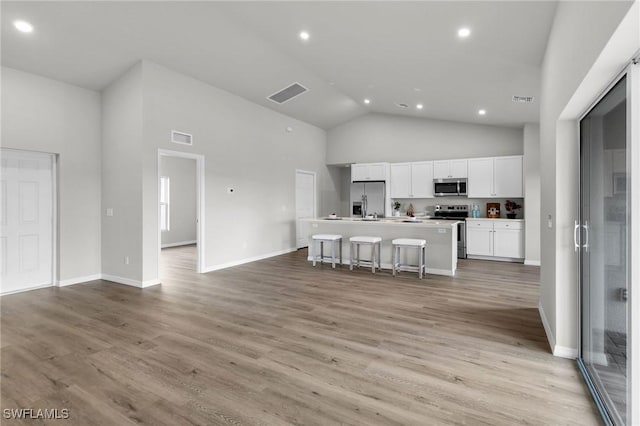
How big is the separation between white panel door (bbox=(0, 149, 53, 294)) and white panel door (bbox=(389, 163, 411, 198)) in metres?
6.93

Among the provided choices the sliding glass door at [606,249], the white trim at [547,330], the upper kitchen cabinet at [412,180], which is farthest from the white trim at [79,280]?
the upper kitchen cabinet at [412,180]

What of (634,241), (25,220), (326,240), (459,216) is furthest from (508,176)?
(25,220)

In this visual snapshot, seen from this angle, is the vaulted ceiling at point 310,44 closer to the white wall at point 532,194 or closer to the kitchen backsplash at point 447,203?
the white wall at point 532,194

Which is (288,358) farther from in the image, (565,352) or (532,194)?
(532,194)

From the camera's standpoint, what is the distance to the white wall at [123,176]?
4883 mm

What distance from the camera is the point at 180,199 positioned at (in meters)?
9.84

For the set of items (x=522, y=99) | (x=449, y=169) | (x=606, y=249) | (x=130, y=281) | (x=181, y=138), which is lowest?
(x=130, y=281)

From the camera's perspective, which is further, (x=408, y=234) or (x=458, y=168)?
(x=458, y=168)

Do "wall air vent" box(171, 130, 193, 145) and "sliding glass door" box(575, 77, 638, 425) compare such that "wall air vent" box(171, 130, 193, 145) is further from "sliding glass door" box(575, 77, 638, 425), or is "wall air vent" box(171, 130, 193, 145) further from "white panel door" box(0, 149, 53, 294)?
"sliding glass door" box(575, 77, 638, 425)

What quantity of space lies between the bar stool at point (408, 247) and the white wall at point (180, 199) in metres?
6.77

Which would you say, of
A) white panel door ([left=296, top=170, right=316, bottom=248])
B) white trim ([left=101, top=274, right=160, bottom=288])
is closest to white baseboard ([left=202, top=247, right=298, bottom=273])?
white panel door ([left=296, top=170, right=316, bottom=248])

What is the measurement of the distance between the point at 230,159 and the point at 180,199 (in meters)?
4.35

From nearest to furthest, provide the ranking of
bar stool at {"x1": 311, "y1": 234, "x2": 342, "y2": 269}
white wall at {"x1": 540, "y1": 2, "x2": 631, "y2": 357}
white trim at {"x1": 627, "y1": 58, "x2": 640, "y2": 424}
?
white trim at {"x1": 627, "y1": 58, "x2": 640, "y2": 424}, white wall at {"x1": 540, "y1": 2, "x2": 631, "y2": 357}, bar stool at {"x1": 311, "y1": 234, "x2": 342, "y2": 269}

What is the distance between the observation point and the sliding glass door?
5.78 ft
